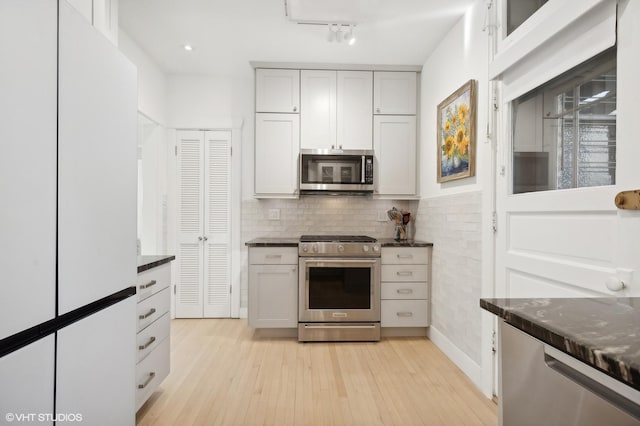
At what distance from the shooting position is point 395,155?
355cm

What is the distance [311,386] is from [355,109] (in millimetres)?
2653

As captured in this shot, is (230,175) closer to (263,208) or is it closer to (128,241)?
(263,208)

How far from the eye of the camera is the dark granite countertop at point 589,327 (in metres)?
0.54

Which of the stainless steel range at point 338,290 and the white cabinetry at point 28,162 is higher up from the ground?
the white cabinetry at point 28,162

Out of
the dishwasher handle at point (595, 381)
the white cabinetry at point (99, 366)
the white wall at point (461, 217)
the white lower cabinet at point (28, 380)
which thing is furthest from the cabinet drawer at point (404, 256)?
the white lower cabinet at point (28, 380)

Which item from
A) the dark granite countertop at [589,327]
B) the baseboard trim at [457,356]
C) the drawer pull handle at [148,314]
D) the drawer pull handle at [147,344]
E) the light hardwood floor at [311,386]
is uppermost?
the dark granite countertop at [589,327]

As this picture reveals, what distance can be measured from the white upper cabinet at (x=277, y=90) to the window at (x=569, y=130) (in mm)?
2161

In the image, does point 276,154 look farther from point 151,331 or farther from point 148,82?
point 151,331

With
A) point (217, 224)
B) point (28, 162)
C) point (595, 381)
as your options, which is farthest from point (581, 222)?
point (217, 224)

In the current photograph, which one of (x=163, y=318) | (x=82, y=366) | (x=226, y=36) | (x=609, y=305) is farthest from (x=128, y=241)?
(x=226, y=36)

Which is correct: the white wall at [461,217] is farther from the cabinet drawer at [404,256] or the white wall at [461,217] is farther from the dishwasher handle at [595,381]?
the dishwasher handle at [595,381]

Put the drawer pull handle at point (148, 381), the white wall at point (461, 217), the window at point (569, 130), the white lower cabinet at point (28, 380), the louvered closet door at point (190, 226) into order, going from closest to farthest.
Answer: the white lower cabinet at point (28, 380) → the window at point (569, 130) → the drawer pull handle at point (148, 381) → the white wall at point (461, 217) → the louvered closet door at point (190, 226)

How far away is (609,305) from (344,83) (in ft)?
10.3

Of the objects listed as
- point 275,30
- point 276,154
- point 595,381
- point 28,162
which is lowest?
point 595,381
